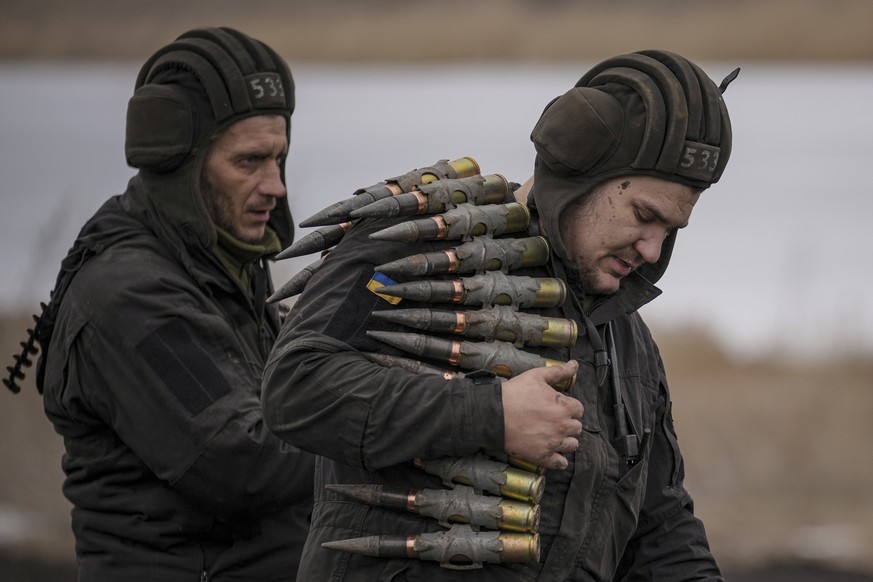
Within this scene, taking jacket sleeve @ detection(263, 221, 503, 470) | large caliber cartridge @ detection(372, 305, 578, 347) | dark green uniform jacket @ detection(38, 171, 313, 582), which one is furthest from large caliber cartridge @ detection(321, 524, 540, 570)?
dark green uniform jacket @ detection(38, 171, 313, 582)

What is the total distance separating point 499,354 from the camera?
131 inches

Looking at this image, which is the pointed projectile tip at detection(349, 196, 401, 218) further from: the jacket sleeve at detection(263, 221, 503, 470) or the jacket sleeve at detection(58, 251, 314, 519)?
the jacket sleeve at detection(58, 251, 314, 519)

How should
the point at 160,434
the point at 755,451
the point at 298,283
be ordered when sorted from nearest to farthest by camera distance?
the point at 298,283 < the point at 160,434 < the point at 755,451

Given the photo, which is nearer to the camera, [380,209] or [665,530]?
[380,209]

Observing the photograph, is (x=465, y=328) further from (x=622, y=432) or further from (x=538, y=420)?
(x=622, y=432)

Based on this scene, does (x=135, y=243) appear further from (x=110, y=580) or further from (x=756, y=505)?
(x=756, y=505)

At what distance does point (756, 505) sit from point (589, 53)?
3.36 metres

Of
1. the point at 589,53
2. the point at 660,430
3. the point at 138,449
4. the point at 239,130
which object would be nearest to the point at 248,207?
the point at 239,130

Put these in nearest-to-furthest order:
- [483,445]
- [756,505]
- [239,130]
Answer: [483,445] → [239,130] → [756,505]

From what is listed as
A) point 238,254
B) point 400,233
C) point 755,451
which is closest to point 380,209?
point 400,233

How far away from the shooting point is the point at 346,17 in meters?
10.8

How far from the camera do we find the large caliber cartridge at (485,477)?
326cm

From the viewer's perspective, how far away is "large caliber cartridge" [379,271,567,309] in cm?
328

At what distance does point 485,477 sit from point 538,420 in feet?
0.74
